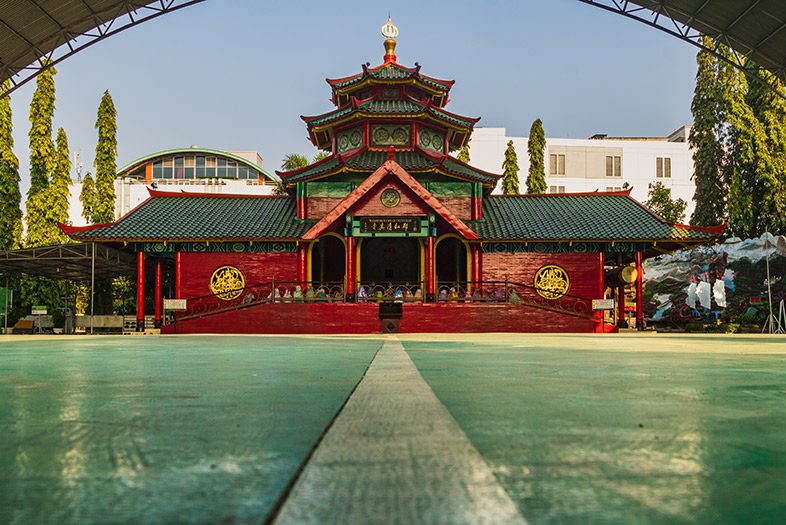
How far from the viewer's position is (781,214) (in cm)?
3441

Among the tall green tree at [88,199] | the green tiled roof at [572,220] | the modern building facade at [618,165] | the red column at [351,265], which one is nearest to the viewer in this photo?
the red column at [351,265]

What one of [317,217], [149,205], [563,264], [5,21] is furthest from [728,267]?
[5,21]

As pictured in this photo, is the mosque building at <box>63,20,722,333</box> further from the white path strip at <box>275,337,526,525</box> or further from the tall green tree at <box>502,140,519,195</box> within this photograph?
the white path strip at <box>275,337,526,525</box>

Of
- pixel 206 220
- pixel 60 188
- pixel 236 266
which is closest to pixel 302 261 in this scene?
pixel 236 266

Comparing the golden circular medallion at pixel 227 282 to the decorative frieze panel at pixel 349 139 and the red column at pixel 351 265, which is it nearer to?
the red column at pixel 351 265

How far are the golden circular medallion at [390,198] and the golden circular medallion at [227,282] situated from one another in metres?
6.23

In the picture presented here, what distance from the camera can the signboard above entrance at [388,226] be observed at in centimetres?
2666

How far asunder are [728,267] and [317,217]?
21.1 metres

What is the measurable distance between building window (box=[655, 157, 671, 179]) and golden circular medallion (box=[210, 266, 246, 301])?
137 ft

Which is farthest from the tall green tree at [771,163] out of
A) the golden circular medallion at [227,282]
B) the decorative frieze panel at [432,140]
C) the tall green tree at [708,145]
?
the golden circular medallion at [227,282]

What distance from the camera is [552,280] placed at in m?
27.5

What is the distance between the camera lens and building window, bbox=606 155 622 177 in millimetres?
58031

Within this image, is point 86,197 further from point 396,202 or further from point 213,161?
point 213,161

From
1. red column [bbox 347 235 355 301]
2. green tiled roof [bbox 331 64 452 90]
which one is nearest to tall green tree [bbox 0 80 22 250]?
green tiled roof [bbox 331 64 452 90]
